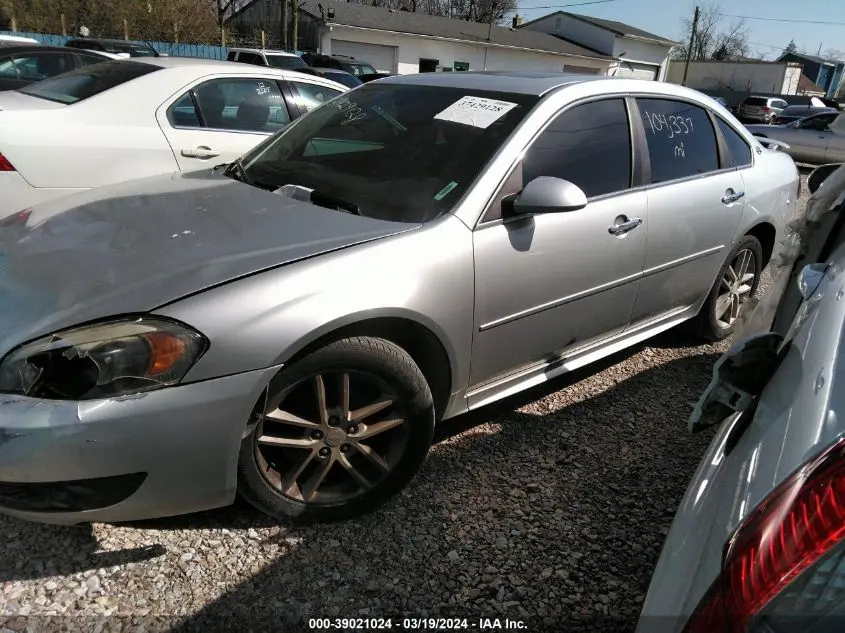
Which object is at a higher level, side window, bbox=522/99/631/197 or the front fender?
side window, bbox=522/99/631/197

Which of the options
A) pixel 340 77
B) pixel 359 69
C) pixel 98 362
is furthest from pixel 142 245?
pixel 359 69

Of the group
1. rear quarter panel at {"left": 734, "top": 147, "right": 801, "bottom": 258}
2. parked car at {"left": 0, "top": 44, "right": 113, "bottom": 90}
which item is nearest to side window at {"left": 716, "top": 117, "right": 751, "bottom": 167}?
rear quarter panel at {"left": 734, "top": 147, "right": 801, "bottom": 258}

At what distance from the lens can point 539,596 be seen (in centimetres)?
210

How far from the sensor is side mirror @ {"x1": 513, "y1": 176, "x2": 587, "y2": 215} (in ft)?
8.09

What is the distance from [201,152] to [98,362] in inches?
123

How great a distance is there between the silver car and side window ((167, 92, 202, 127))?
1634mm

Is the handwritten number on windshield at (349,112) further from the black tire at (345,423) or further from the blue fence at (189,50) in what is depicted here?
the blue fence at (189,50)

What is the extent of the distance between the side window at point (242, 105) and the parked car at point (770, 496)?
425cm

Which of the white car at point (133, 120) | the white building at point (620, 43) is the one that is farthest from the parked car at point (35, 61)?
the white building at point (620, 43)

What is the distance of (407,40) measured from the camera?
30438mm

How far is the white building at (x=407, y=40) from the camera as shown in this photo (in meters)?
29.0

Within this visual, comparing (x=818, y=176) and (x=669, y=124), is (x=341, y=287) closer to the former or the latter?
(x=669, y=124)

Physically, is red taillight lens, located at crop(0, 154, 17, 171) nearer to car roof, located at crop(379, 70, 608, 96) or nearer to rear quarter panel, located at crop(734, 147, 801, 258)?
car roof, located at crop(379, 70, 608, 96)

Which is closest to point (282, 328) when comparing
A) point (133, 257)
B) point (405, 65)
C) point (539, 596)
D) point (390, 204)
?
point (133, 257)
